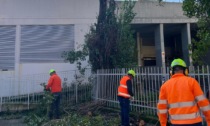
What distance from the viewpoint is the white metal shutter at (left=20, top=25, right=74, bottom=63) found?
13750 mm

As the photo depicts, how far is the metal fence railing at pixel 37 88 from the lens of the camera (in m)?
11.3

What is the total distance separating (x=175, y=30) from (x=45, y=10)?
12.1 m

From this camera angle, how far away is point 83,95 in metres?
11.7

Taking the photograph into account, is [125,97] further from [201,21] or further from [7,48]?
[7,48]

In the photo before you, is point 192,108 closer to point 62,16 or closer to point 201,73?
point 201,73

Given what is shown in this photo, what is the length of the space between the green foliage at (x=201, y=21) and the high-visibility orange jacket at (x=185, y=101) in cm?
244

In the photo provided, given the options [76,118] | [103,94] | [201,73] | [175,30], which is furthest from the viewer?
[175,30]

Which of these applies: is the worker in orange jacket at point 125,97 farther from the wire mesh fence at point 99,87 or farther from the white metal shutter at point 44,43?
the white metal shutter at point 44,43

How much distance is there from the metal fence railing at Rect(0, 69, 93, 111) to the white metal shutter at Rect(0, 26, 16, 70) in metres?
1.02

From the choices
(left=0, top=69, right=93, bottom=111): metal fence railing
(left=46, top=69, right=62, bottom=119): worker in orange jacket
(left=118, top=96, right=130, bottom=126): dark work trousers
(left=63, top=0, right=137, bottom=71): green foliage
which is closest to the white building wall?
(left=0, top=69, right=93, bottom=111): metal fence railing

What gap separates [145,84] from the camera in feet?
26.7

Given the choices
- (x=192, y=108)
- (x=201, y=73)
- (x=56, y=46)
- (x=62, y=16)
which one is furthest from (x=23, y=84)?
(x=192, y=108)

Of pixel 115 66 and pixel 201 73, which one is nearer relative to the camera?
pixel 201 73

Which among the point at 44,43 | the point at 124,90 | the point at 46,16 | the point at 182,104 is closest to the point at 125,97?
the point at 124,90
